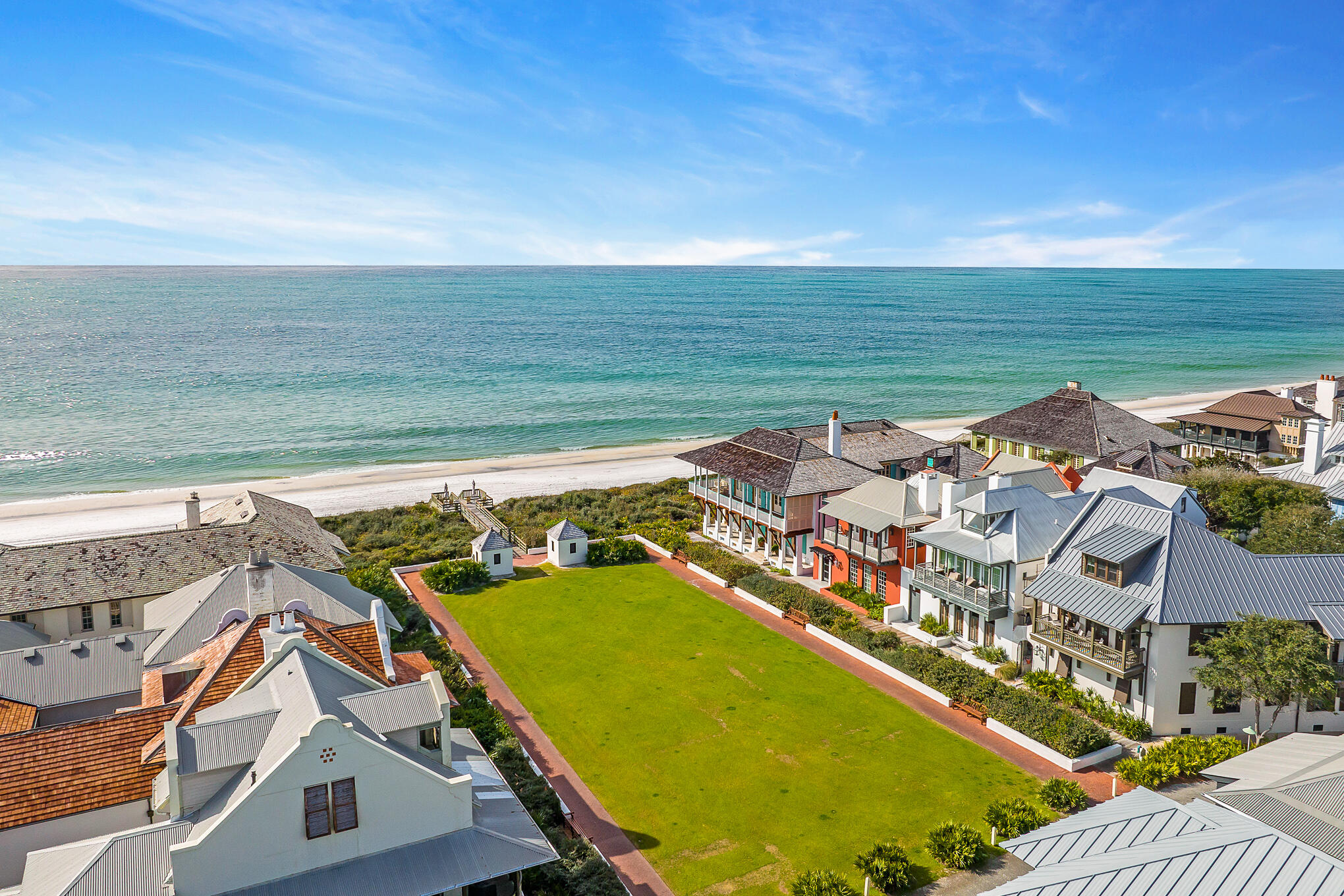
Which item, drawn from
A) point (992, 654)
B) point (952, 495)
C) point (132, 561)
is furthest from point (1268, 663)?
point (132, 561)

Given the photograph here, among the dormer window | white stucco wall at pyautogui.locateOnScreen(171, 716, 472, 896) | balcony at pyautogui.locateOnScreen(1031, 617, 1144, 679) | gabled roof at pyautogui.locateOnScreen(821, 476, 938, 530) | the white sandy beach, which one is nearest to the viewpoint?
white stucco wall at pyautogui.locateOnScreen(171, 716, 472, 896)

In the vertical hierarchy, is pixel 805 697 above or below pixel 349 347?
below

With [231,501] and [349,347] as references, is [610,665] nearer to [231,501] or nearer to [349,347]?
[231,501]

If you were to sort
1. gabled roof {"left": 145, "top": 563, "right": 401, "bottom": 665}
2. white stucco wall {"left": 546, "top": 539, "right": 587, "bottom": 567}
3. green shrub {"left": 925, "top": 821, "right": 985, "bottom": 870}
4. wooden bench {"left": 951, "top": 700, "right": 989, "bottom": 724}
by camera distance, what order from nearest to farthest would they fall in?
green shrub {"left": 925, "top": 821, "right": 985, "bottom": 870} → gabled roof {"left": 145, "top": 563, "right": 401, "bottom": 665} → wooden bench {"left": 951, "top": 700, "right": 989, "bottom": 724} → white stucco wall {"left": 546, "top": 539, "right": 587, "bottom": 567}

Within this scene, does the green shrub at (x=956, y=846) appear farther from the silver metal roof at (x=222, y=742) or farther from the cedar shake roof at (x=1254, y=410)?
the cedar shake roof at (x=1254, y=410)

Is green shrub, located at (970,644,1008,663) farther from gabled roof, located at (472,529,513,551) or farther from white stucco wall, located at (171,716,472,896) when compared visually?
gabled roof, located at (472,529,513,551)

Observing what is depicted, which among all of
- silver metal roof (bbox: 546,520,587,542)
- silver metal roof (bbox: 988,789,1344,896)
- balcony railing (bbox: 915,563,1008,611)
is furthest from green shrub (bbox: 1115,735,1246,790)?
silver metal roof (bbox: 546,520,587,542)

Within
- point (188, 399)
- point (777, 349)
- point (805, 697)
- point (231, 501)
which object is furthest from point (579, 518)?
point (777, 349)

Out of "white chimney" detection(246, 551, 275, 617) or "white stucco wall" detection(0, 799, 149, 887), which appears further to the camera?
"white chimney" detection(246, 551, 275, 617)
